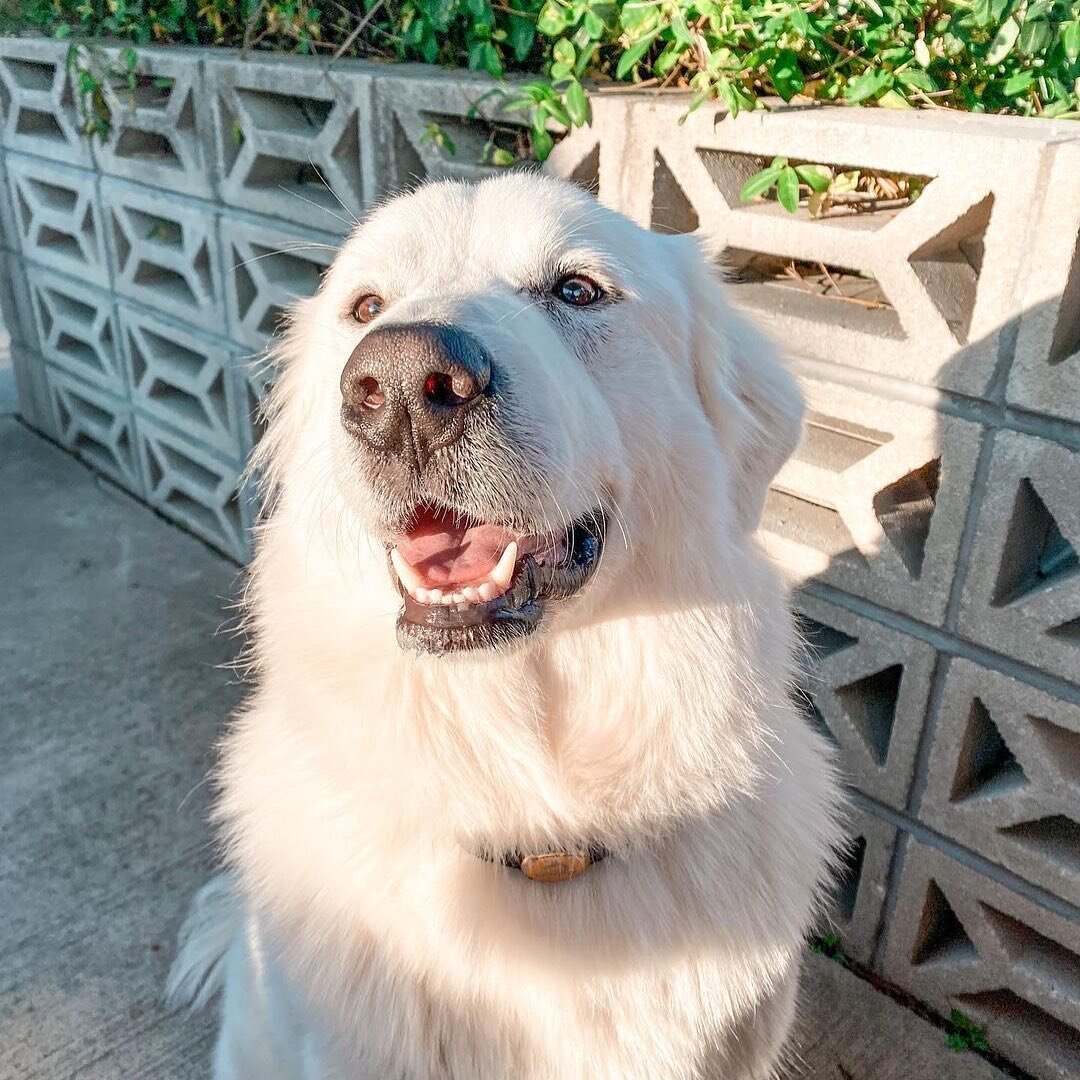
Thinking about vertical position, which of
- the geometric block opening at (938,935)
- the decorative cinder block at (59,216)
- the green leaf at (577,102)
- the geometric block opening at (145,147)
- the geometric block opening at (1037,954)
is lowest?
the geometric block opening at (938,935)

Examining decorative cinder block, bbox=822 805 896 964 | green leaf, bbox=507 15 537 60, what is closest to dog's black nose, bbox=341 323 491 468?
decorative cinder block, bbox=822 805 896 964

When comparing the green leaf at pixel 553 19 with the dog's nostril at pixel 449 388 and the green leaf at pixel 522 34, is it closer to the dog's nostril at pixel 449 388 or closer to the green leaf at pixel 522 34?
the green leaf at pixel 522 34

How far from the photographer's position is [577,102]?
257 centimetres

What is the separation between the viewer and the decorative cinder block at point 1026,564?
2.04m

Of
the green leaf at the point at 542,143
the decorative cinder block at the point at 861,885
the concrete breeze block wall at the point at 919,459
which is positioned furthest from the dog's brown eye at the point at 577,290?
the decorative cinder block at the point at 861,885

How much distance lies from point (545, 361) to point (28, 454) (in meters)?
4.83

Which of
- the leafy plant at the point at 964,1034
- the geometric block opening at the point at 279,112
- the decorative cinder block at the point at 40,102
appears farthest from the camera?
the decorative cinder block at the point at 40,102

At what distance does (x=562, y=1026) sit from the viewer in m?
1.60

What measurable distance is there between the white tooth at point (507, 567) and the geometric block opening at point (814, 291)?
114 cm

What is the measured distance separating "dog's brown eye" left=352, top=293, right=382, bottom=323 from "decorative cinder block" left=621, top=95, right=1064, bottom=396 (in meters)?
0.99

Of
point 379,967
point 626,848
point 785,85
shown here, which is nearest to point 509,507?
point 626,848

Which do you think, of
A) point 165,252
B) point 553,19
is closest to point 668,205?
point 553,19

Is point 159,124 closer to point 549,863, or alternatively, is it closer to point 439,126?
point 439,126

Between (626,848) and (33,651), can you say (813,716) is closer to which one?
(626,848)
